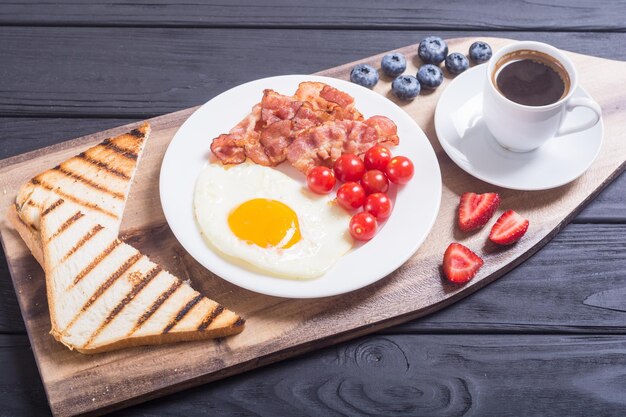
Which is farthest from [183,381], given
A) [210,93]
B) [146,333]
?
[210,93]

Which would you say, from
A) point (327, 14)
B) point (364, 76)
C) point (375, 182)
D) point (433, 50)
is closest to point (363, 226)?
point (375, 182)

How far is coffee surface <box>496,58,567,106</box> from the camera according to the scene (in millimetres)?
3057

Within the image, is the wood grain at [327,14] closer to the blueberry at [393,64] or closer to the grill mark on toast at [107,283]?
the blueberry at [393,64]

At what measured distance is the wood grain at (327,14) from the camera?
3.97m

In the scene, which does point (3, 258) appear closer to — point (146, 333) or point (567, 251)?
point (146, 333)

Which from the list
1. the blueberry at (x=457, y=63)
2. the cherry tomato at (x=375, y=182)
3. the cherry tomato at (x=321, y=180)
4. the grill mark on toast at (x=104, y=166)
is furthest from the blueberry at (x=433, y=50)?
the grill mark on toast at (x=104, y=166)

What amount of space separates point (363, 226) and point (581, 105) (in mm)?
1078

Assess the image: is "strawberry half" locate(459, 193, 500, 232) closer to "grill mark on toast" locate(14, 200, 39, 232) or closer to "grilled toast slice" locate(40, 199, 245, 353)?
"grilled toast slice" locate(40, 199, 245, 353)

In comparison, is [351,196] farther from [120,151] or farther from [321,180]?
[120,151]

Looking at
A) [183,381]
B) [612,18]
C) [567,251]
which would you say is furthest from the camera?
[612,18]

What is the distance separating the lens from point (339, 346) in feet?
9.54

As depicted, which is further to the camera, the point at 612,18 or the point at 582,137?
the point at 612,18

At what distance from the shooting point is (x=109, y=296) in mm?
2832

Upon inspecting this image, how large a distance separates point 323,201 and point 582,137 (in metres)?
1.25
